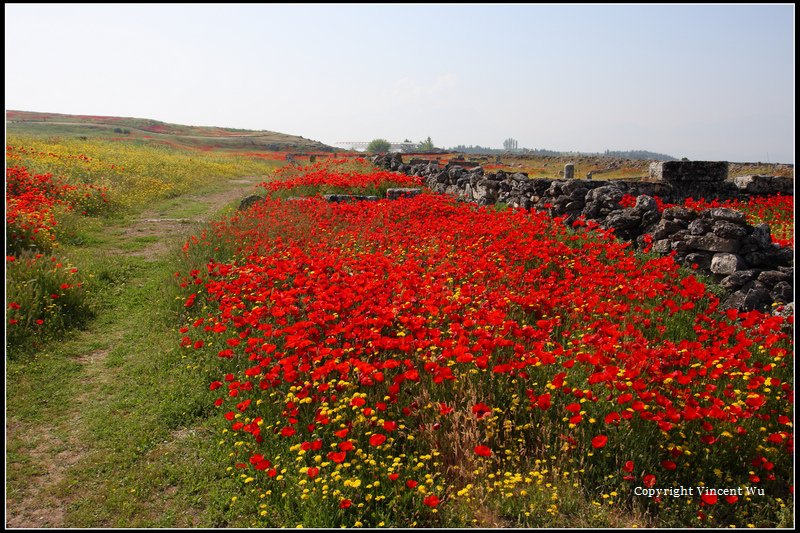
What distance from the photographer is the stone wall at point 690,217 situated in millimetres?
7004

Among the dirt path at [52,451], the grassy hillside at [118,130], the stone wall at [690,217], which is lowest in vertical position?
the dirt path at [52,451]

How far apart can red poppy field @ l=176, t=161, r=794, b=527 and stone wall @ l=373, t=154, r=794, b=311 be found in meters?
0.78

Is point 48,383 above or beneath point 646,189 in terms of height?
beneath

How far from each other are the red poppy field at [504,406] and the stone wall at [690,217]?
0.78m

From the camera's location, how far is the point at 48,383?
616 centimetres

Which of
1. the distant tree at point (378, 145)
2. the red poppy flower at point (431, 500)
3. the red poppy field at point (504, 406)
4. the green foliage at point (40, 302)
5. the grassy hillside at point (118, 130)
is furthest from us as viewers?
the distant tree at point (378, 145)

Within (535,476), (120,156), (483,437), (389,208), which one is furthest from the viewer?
(120,156)

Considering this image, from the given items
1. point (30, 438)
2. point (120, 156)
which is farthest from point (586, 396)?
point (120, 156)

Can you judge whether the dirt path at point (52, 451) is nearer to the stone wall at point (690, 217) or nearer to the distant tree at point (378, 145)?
the stone wall at point (690, 217)

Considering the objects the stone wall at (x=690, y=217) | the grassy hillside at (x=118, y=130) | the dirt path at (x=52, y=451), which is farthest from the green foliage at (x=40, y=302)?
the grassy hillside at (x=118, y=130)

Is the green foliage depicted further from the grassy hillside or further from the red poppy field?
the grassy hillside

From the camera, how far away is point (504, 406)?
4590 mm

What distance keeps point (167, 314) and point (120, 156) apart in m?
26.0

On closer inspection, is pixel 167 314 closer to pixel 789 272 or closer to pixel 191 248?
pixel 191 248
